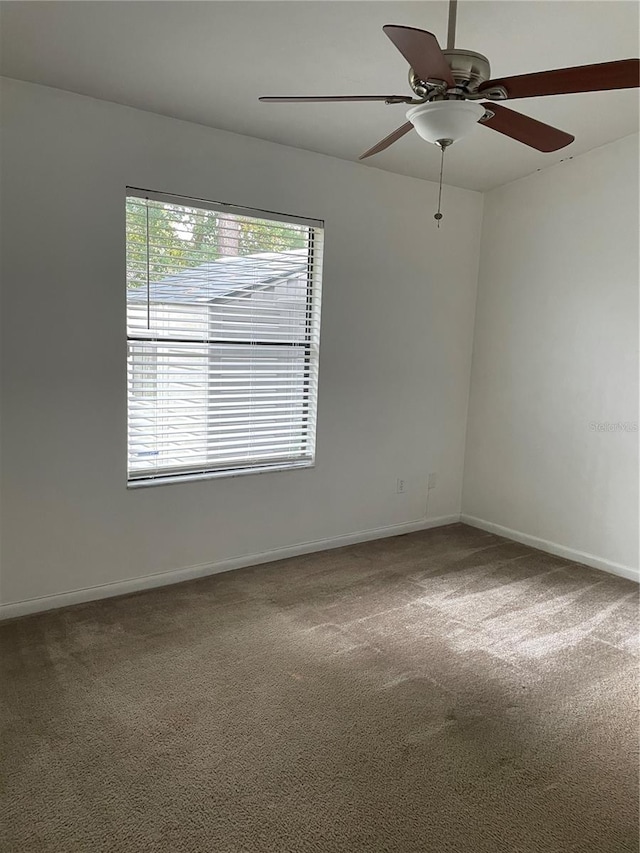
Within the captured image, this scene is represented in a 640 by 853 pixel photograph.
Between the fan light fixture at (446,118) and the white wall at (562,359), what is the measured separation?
2303 mm

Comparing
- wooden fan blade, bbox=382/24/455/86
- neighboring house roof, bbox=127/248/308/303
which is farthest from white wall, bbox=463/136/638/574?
wooden fan blade, bbox=382/24/455/86

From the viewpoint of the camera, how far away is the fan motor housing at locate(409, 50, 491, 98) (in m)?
1.70

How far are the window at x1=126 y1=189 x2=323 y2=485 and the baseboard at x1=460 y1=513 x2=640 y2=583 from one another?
1.64 meters

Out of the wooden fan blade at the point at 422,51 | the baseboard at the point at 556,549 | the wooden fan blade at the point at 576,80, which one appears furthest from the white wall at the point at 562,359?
the wooden fan blade at the point at 422,51

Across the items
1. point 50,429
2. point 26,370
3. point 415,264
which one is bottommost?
point 50,429

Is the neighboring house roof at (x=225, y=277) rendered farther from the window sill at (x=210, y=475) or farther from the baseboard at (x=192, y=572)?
the baseboard at (x=192, y=572)

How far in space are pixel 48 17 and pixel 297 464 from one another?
8.56 ft

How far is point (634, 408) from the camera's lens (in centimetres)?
368

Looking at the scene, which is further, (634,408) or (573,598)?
(634,408)

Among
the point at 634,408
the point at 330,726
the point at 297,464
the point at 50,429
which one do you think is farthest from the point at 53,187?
the point at 634,408

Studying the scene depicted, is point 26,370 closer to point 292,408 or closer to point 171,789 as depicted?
point 292,408

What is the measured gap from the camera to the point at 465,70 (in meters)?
1.72

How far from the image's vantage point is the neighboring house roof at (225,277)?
325 cm

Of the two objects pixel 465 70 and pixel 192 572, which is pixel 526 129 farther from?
pixel 192 572
